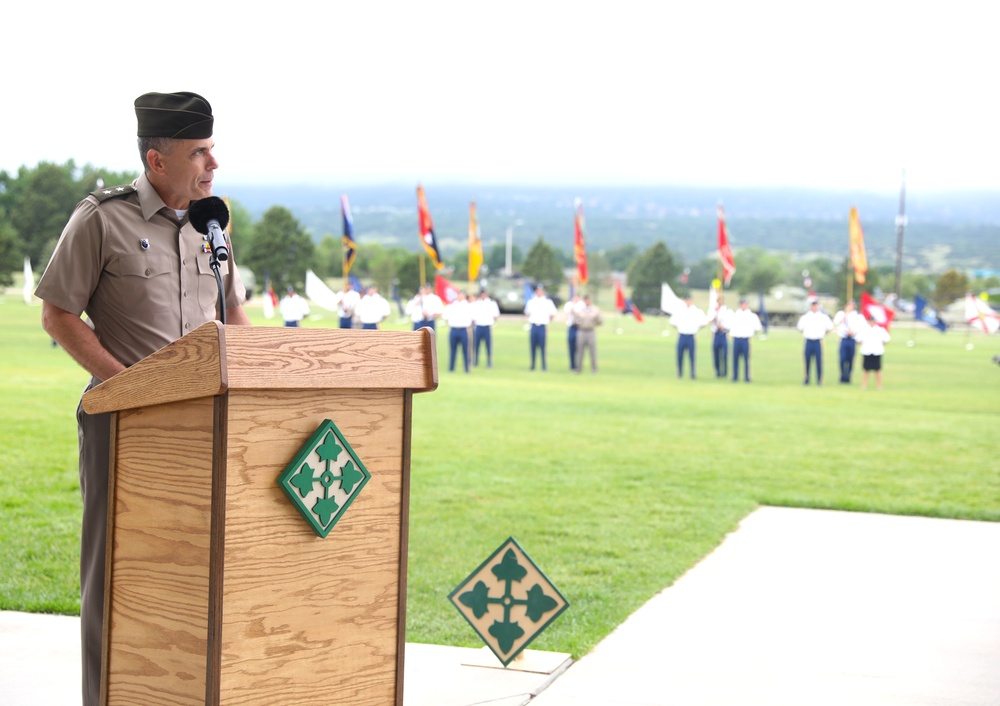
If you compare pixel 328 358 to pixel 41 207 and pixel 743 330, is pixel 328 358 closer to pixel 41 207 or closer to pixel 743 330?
pixel 743 330

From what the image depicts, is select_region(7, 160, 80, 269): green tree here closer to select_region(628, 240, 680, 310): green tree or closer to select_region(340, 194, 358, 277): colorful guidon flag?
select_region(628, 240, 680, 310): green tree

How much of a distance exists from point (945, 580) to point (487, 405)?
1066 cm

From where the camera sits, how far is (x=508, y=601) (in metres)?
4.42

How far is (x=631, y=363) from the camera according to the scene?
1153 inches

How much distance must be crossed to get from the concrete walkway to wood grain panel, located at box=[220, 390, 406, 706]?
126 centimetres

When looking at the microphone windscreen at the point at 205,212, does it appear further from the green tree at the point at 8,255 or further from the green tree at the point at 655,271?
the green tree at the point at 655,271

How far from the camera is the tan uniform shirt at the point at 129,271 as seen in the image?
10.1 ft

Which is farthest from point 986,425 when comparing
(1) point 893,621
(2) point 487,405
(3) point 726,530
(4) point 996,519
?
(1) point 893,621

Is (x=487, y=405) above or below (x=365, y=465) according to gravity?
below

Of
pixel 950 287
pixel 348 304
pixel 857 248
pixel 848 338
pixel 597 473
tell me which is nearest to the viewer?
pixel 597 473

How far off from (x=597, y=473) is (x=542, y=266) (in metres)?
72.9

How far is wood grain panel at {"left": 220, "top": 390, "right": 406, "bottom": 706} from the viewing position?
247cm

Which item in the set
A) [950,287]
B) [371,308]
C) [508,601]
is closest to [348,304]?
[371,308]

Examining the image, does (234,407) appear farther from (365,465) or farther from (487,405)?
(487,405)
